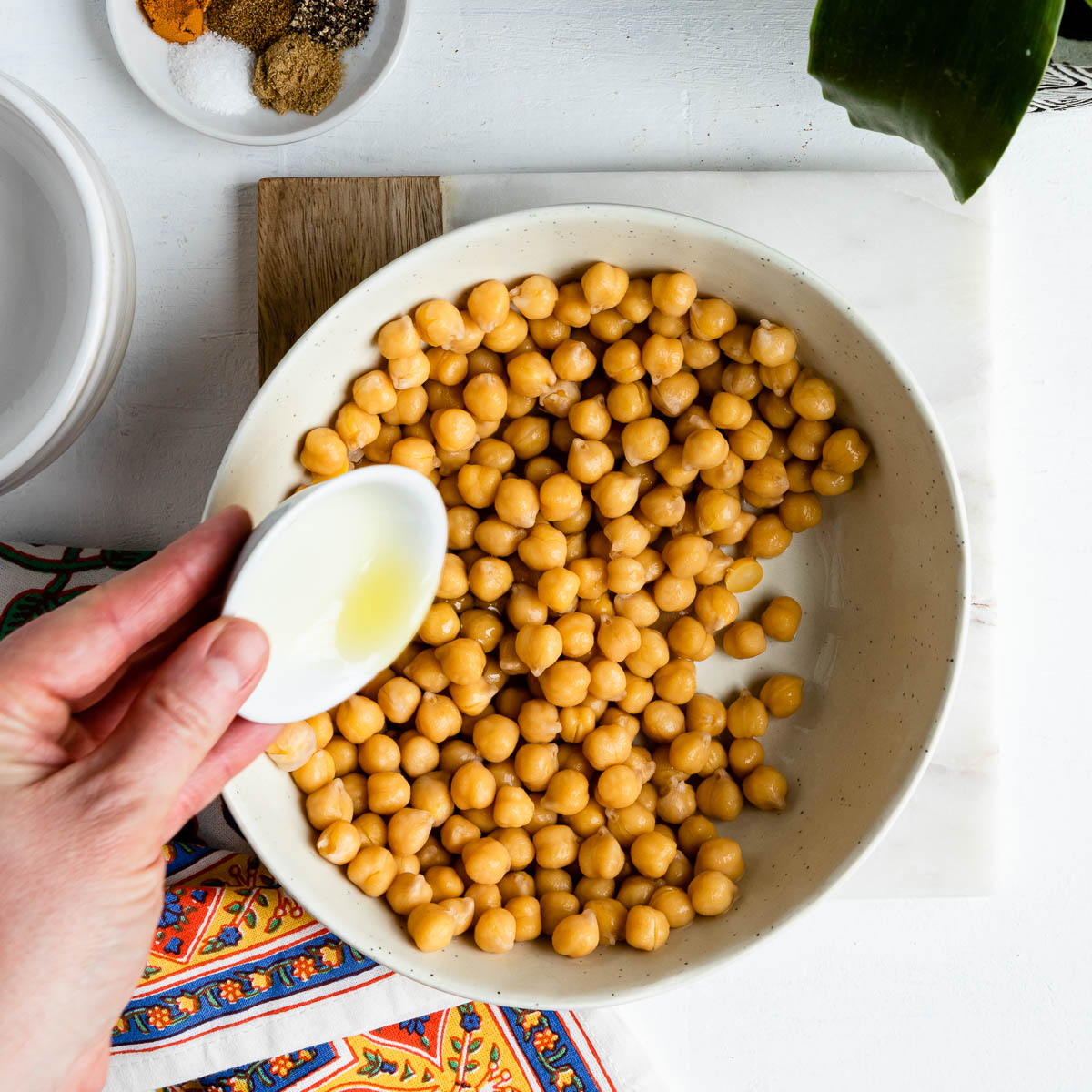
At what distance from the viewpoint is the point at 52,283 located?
44.6 inches

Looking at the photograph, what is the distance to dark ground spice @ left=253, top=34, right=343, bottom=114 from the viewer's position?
1120 millimetres

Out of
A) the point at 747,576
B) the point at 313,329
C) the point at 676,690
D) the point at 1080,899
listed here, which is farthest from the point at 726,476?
the point at 1080,899

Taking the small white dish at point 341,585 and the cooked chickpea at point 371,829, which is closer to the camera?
the small white dish at point 341,585

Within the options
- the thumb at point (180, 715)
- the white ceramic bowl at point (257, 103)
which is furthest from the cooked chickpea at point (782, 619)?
the white ceramic bowl at point (257, 103)

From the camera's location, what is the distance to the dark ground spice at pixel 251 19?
114 centimetres

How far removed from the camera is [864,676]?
1066mm

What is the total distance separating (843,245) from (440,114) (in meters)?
0.48

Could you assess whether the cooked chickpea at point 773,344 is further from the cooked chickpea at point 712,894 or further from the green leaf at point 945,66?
the cooked chickpea at point 712,894

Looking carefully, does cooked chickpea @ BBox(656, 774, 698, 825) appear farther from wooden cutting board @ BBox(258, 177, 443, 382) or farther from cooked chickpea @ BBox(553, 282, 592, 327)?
wooden cutting board @ BBox(258, 177, 443, 382)

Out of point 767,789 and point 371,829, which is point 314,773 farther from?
point 767,789

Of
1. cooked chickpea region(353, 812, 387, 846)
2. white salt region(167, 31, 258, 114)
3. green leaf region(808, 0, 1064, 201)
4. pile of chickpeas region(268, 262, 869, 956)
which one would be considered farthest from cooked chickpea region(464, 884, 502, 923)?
white salt region(167, 31, 258, 114)

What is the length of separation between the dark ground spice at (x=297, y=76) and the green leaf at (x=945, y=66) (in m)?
0.55

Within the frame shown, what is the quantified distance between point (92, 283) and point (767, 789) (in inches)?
34.6

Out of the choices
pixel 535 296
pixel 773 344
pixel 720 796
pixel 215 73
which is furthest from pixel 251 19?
pixel 720 796
